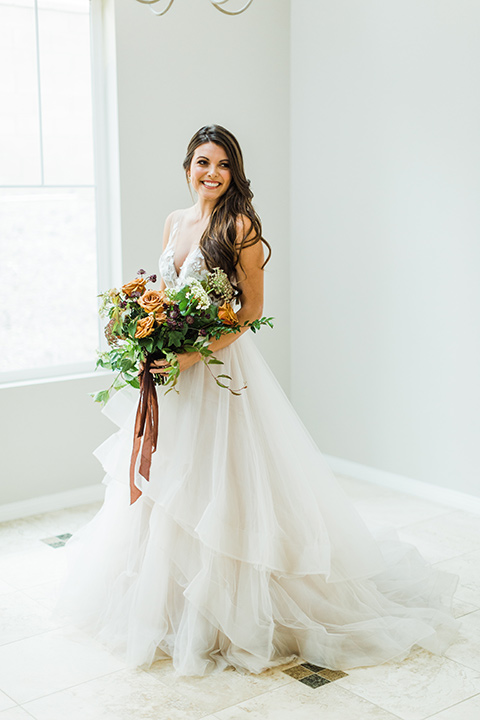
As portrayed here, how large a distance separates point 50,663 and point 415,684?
1152 mm

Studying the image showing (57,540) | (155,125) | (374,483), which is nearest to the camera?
(57,540)

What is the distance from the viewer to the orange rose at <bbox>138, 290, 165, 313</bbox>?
2574mm

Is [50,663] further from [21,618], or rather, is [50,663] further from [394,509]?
[394,509]

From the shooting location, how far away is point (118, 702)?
240 cm

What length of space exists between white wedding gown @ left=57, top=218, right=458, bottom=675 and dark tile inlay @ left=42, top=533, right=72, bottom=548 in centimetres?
78

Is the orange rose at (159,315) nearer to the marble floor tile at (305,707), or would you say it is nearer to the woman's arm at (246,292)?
the woman's arm at (246,292)

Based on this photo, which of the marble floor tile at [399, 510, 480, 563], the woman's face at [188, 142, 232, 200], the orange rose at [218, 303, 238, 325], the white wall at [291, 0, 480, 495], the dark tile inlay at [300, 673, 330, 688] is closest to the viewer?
the dark tile inlay at [300, 673, 330, 688]

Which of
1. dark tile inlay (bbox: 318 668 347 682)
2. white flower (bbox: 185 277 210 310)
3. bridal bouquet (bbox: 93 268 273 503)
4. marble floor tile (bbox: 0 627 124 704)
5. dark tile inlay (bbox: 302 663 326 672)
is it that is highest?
white flower (bbox: 185 277 210 310)

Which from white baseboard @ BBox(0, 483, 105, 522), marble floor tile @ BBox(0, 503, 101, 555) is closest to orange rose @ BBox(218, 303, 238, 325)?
marble floor tile @ BBox(0, 503, 101, 555)

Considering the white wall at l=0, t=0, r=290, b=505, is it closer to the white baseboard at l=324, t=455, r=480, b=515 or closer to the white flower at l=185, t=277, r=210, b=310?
the white baseboard at l=324, t=455, r=480, b=515

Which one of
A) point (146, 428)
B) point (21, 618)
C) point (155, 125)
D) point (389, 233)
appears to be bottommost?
point (21, 618)

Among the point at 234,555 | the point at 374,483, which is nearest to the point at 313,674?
the point at 234,555

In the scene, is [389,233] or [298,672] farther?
[389,233]

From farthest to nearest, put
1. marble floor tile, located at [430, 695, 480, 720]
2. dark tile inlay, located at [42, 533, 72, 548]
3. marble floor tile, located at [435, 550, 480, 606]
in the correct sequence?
dark tile inlay, located at [42, 533, 72, 548], marble floor tile, located at [435, 550, 480, 606], marble floor tile, located at [430, 695, 480, 720]
